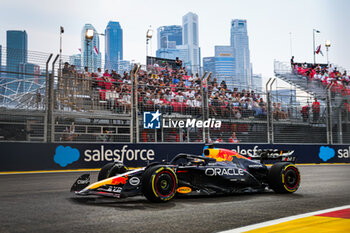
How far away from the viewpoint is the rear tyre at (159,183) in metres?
5.66

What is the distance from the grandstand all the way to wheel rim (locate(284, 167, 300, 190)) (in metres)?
8.36

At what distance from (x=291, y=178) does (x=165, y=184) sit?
107 inches

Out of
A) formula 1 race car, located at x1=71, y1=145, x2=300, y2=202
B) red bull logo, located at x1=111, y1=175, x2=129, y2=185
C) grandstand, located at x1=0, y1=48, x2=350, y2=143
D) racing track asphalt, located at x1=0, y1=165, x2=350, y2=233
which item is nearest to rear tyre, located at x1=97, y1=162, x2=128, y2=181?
formula 1 race car, located at x1=71, y1=145, x2=300, y2=202

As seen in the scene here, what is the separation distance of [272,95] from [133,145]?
22.7 ft

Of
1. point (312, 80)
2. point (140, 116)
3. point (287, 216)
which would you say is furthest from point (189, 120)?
point (312, 80)

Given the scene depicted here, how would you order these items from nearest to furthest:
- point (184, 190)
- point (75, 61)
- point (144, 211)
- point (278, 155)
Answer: point (144, 211) → point (184, 190) → point (278, 155) → point (75, 61)

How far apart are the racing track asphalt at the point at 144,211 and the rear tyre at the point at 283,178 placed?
18 cm

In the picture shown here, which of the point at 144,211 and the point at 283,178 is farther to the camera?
the point at 283,178

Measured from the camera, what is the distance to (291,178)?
732cm

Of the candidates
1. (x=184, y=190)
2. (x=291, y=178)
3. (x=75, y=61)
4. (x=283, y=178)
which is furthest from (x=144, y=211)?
(x=75, y=61)

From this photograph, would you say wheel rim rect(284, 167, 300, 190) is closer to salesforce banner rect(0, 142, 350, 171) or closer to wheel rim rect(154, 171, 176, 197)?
wheel rim rect(154, 171, 176, 197)

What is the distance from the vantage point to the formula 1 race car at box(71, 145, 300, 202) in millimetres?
5730

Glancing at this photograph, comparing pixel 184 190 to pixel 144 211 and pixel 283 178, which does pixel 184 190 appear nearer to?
pixel 144 211

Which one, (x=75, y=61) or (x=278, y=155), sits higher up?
(x=75, y=61)
